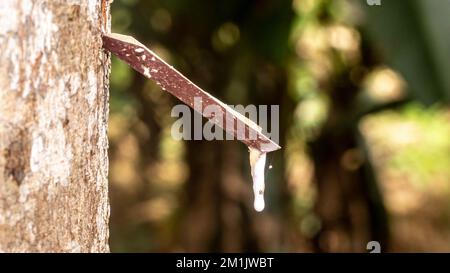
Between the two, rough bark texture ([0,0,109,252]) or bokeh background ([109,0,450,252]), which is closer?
rough bark texture ([0,0,109,252])

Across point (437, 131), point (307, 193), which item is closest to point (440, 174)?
point (437, 131)

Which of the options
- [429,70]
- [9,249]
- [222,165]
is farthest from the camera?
[222,165]

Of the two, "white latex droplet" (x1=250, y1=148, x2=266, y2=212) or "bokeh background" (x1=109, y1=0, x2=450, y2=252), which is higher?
"bokeh background" (x1=109, y1=0, x2=450, y2=252)

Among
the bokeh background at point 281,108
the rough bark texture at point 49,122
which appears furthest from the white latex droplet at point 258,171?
the bokeh background at point 281,108

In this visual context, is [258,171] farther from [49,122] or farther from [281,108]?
[281,108]

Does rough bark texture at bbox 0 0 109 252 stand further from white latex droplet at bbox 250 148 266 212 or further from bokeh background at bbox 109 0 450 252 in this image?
bokeh background at bbox 109 0 450 252

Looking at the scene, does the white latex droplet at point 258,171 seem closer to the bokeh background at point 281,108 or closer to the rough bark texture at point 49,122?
the rough bark texture at point 49,122

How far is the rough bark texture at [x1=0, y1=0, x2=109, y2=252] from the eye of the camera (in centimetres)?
52

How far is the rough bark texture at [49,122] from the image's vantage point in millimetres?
517

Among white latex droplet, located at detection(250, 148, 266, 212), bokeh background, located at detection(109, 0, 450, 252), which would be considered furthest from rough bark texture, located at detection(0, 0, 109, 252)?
bokeh background, located at detection(109, 0, 450, 252)

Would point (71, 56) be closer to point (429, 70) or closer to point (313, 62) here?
point (429, 70)

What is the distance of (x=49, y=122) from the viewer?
0.54 metres

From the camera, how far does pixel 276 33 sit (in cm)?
207
